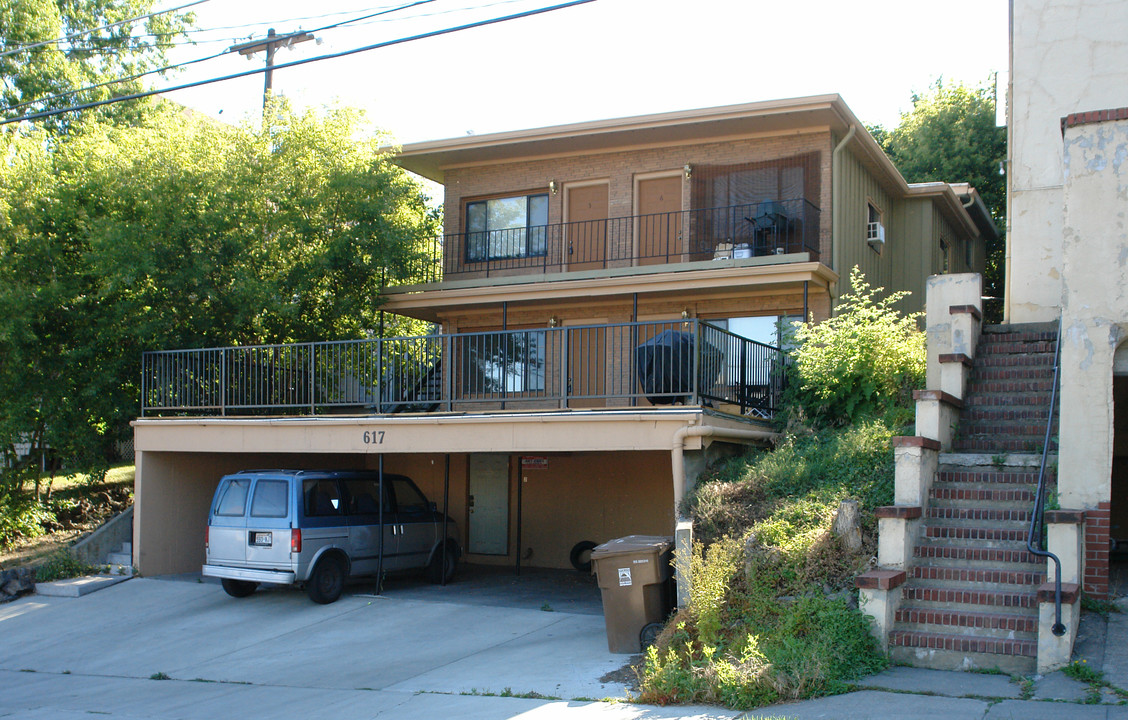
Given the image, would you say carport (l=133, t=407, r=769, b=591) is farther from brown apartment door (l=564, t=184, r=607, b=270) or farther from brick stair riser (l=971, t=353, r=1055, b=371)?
brown apartment door (l=564, t=184, r=607, b=270)

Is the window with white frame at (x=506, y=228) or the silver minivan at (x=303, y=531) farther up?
the window with white frame at (x=506, y=228)

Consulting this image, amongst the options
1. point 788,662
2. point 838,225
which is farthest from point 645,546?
point 838,225

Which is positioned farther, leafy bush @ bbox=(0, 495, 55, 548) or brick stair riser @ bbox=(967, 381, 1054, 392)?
leafy bush @ bbox=(0, 495, 55, 548)

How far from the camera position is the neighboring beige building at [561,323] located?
43.8 ft

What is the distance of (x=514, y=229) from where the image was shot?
1781 cm

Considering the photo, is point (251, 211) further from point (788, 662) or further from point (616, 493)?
point (788, 662)

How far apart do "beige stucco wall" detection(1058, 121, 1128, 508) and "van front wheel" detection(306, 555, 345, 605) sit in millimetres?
8725

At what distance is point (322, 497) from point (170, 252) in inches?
202

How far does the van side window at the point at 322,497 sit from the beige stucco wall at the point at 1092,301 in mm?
8672

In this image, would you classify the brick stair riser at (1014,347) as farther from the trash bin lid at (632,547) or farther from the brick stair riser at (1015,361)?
the trash bin lid at (632,547)

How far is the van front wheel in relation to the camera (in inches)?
492

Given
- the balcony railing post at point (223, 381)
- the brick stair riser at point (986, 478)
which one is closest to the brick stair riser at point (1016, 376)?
the brick stair riser at point (986, 478)

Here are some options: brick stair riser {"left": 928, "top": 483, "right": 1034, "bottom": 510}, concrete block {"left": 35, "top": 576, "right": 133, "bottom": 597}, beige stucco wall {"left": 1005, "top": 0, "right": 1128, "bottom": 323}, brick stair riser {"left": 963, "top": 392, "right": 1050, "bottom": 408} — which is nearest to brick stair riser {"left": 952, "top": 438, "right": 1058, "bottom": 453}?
brick stair riser {"left": 963, "top": 392, "right": 1050, "bottom": 408}

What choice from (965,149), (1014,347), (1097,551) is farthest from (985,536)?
(965,149)
